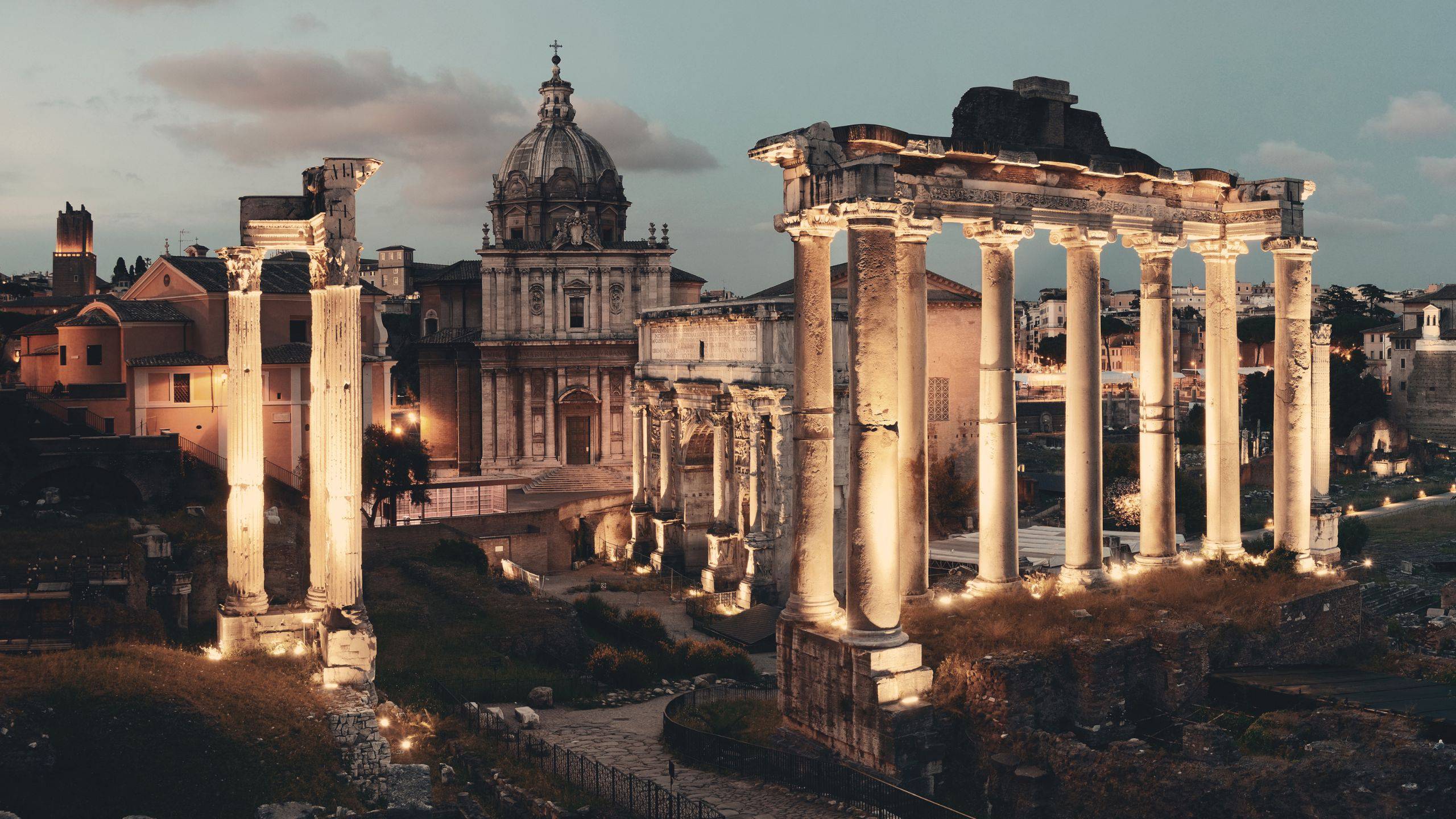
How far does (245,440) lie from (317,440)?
1396 mm

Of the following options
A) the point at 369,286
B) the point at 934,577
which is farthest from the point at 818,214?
the point at 369,286

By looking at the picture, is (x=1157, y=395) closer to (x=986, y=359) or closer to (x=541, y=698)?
(x=986, y=359)

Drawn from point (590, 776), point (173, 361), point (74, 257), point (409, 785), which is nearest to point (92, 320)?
point (173, 361)

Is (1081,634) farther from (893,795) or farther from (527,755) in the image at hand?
(527,755)

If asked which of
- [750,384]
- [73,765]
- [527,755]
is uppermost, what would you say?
[750,384]

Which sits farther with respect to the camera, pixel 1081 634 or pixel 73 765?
pixel 1081 634

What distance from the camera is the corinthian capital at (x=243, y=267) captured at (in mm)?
20828

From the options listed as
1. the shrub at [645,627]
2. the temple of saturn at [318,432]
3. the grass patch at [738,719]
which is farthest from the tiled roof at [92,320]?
the grass patch at [738,719]

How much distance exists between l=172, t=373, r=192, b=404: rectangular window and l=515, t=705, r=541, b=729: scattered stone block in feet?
77.6

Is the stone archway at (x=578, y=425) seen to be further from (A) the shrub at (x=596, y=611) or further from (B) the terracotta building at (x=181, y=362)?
→ (A) the shrub at (x=596, y=611)

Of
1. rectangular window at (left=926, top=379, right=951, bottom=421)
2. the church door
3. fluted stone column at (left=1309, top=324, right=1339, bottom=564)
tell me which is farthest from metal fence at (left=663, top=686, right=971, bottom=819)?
the church door

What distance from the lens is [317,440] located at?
2017 centimetres

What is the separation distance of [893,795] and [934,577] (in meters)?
20.0

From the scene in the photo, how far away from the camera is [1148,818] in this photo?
15.2 m
